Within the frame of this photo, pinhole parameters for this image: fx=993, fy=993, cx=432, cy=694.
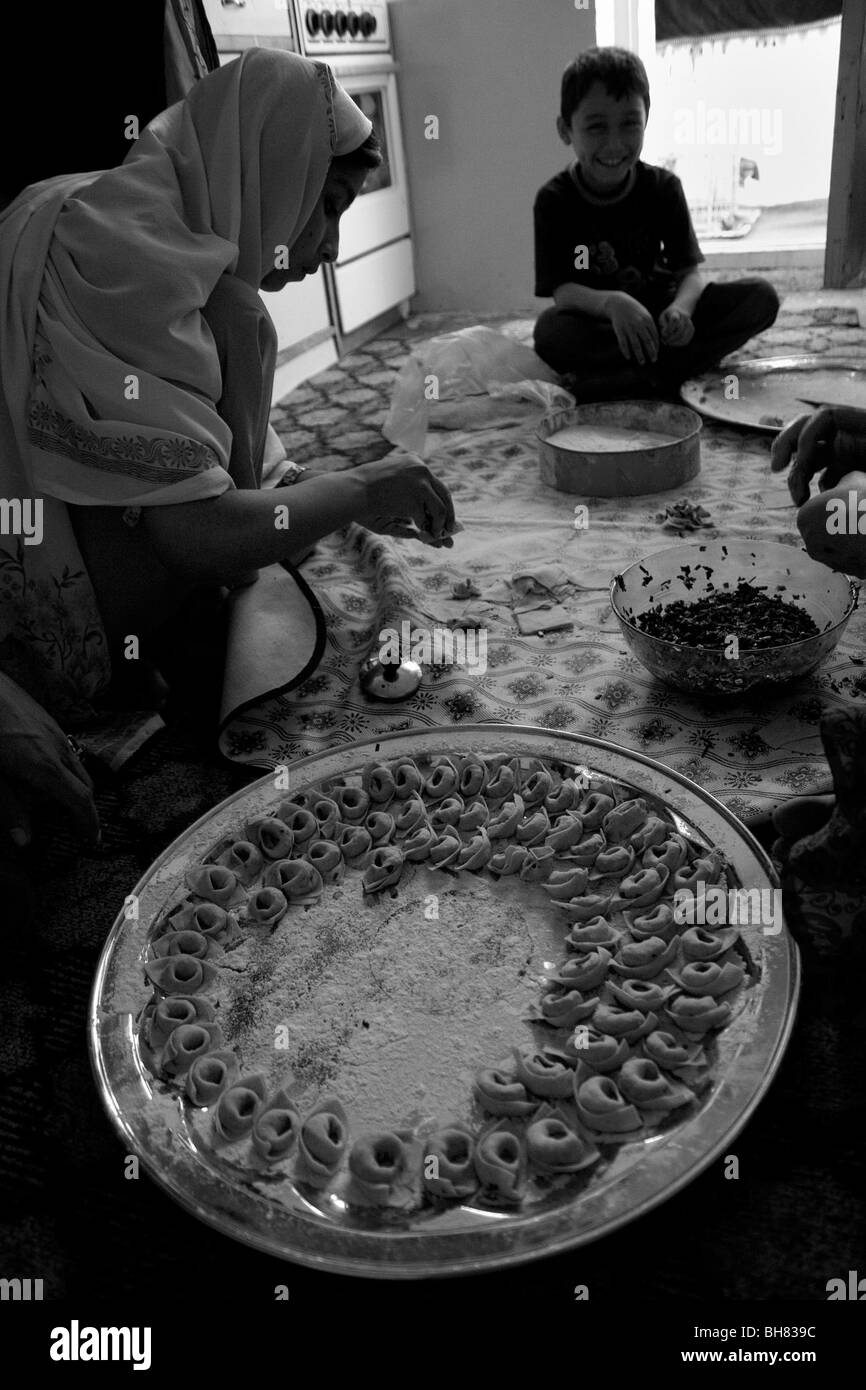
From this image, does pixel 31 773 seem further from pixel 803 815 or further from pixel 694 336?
pixel 694 336

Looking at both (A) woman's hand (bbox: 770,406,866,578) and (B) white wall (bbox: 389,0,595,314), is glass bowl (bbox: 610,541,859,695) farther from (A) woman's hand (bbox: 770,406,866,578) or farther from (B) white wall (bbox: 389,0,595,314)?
(B) white wall (bbox: 389,0,595,314)

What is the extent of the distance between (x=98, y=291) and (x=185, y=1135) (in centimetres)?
111

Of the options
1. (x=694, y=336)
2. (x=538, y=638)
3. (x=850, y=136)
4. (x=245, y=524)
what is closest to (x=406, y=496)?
(x=245, y=524)

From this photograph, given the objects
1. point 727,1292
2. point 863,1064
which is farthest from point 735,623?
point 727,1292

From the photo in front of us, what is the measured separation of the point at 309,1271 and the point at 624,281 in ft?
9.00

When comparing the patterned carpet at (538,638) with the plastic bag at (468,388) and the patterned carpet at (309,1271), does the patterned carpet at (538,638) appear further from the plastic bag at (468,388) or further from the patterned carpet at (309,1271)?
the patterned carpet at (309,1271)

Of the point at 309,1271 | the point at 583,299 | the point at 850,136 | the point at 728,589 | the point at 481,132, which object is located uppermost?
the point at 481,132

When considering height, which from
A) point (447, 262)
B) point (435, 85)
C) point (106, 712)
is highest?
point (435, 85)

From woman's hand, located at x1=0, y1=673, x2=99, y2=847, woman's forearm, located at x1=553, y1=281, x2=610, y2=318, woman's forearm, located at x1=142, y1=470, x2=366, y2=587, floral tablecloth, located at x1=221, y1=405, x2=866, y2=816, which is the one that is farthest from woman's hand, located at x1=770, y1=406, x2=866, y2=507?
woman's forearm, located at x1=553, y1=281, x2=610, y2=318

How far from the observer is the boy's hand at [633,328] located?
8.65 ft

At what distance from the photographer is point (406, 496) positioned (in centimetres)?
156

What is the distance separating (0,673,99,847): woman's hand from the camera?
1.17 meters
